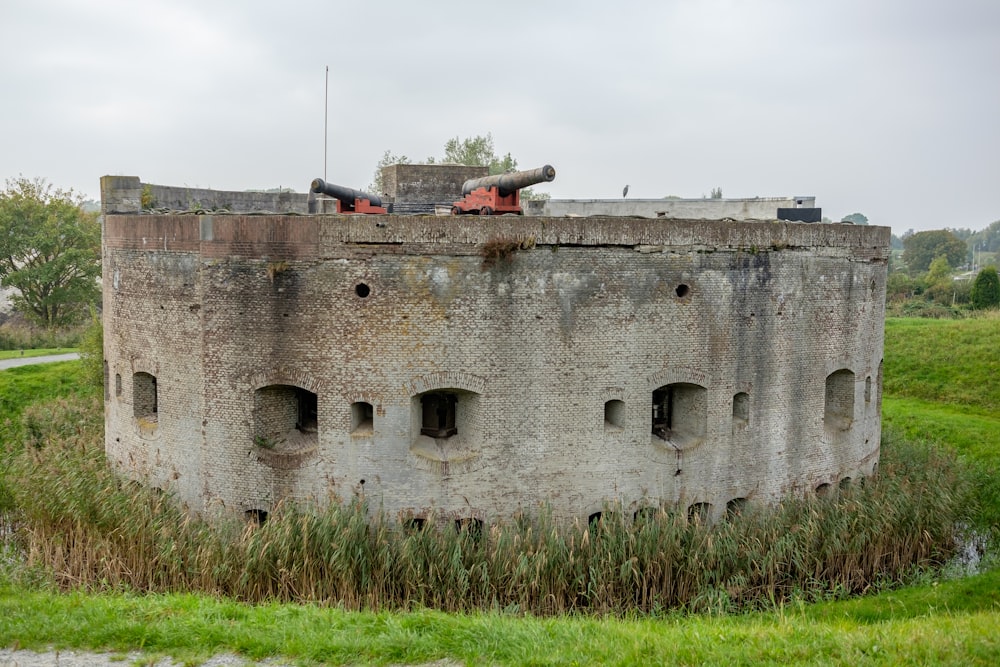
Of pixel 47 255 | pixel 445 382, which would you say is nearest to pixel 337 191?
pixel 445 382

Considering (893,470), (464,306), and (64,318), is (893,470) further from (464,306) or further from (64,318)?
(64,318)

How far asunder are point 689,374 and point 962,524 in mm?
5315

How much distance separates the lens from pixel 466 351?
1052 centimetres

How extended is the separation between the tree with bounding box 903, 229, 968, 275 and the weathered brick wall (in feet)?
198

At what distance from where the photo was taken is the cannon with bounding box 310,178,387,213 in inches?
470

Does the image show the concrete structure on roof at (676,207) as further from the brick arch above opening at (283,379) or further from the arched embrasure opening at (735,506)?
Answer: the brick arch above opening at (283,379)

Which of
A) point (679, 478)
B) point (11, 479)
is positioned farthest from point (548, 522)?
point (11, 479)

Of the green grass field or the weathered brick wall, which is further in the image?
the green grass field

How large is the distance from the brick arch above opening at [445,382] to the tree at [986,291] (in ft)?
98.8

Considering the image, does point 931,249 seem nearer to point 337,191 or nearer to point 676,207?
point 676,207

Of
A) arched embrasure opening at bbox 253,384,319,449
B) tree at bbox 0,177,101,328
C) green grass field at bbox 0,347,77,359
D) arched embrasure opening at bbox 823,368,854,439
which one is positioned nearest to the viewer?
arched embrasure opening at bbox 253,384,319,449

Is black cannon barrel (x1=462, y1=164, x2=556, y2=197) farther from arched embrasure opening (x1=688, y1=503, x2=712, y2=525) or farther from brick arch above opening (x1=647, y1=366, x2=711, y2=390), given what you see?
arched embrasure opening (x1=688, y1=503, x2=712, y2=525)

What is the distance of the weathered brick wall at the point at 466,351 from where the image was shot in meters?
10.5

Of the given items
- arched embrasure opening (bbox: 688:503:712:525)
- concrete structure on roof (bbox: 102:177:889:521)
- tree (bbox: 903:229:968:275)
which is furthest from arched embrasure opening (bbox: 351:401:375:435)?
tree (bbox: 903:229:968:275)
